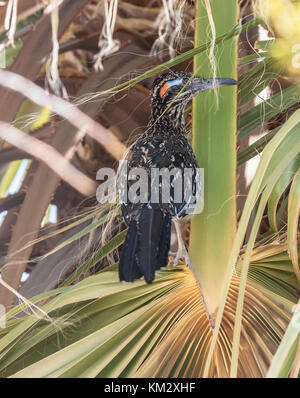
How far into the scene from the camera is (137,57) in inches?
55.9

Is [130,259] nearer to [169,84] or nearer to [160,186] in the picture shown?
[160,186]

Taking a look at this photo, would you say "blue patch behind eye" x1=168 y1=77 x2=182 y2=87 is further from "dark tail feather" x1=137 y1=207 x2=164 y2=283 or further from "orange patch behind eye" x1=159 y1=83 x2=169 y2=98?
"dark tail feather" x1=137 y1=207 x2=164 y2=283

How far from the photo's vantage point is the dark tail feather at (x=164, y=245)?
0.86 meters

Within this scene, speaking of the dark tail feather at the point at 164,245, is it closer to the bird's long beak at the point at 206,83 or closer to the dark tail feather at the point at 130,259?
the dark tail feather at the point at 130,259

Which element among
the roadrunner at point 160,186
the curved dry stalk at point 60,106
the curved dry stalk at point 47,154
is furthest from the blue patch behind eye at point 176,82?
the curved dry stalk at point 47,154

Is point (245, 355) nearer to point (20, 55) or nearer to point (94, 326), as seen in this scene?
point (94, 326)

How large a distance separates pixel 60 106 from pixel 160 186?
23cm

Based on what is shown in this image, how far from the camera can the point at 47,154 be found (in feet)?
4.07

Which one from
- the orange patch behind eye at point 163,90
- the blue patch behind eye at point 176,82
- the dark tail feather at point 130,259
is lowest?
the dark tail feather at point 130,259

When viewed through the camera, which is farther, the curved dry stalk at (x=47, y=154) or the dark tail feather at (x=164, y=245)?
the curved dry stalk at (x=47, y=154)

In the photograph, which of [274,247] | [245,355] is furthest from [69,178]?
[245,355]

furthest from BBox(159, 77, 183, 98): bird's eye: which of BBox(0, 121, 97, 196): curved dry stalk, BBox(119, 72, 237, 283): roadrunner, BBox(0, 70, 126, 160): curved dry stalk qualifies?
BBox(0, 121, 97, 196): curved dry stalk

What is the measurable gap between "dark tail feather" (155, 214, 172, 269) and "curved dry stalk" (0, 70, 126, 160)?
9.5 inches
